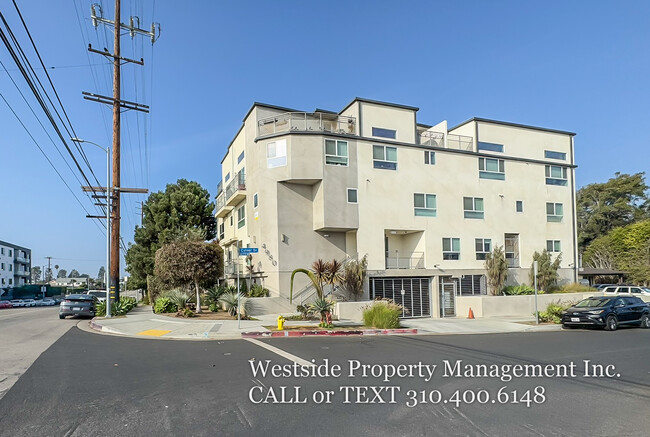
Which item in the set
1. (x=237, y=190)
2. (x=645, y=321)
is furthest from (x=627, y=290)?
(x=237, y=190)

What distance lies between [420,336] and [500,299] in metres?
11.2

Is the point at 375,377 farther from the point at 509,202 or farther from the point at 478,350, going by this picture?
the point at 509,202

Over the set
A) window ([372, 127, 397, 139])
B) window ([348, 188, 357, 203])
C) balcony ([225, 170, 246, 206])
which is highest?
window ([372, 127, 397, 139])

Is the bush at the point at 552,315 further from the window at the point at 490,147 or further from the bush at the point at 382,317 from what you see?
the window at the point at 490,147

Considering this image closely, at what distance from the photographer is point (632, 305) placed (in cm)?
1989

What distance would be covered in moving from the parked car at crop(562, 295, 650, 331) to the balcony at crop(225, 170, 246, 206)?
62.4 ft

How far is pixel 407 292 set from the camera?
2698 centimetres

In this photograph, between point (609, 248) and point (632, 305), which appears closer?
point (632, 305)

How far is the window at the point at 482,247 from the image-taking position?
96.6 ft

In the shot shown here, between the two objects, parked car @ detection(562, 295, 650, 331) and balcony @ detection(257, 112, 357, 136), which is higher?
balcony @ detection(257, 112, 357, 136)

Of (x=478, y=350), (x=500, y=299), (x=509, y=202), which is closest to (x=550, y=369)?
(x=478, y=350)

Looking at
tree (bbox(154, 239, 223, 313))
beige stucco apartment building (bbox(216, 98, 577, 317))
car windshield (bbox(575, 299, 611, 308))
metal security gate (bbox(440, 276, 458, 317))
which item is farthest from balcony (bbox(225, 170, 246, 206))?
car windshield (bbox(575, 299, 611, 308))

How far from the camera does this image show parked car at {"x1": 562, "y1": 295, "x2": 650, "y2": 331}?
61.8 ft

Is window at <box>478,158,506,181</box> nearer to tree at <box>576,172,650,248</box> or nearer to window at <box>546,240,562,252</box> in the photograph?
window at <box>546,240,562,252</box>
